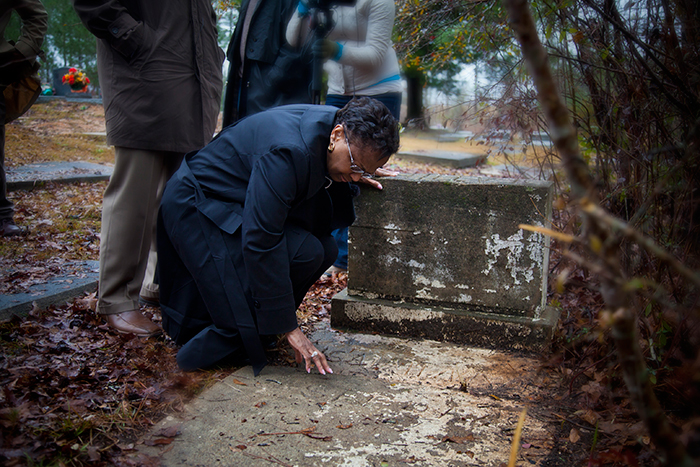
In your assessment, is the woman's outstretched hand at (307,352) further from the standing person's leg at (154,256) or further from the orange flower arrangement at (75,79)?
the orange flower arrangement at (75,79)

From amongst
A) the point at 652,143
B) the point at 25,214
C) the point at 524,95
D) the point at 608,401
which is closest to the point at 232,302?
A: the point at 608,401

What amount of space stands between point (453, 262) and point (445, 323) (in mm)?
325

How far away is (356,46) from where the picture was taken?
3.63 meters

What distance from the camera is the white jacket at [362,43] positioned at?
3.58 m

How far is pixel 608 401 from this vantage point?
2.29 m

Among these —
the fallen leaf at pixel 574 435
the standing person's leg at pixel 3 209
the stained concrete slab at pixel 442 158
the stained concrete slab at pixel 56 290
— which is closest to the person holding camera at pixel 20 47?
the standing person's leg at pixel 3 209

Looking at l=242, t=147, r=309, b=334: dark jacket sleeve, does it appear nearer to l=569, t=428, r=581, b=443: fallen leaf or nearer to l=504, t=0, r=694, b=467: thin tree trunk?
l=569, t=428, r=581, b=443: fallen leaf

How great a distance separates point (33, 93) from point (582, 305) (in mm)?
4187

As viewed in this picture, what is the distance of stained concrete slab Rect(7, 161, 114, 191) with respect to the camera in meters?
5.90

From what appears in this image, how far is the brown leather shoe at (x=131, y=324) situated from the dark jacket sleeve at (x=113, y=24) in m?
1.29

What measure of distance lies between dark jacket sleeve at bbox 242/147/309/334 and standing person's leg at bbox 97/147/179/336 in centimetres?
76

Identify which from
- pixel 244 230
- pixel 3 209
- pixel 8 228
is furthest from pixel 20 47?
pixel 244 230

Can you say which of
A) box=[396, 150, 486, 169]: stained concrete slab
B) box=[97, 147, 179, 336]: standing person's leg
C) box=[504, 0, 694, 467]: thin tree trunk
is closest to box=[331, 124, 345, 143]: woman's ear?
box=[97, 147, 179, 336]: standing person's leg

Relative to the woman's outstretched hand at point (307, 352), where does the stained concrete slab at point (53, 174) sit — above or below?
above
